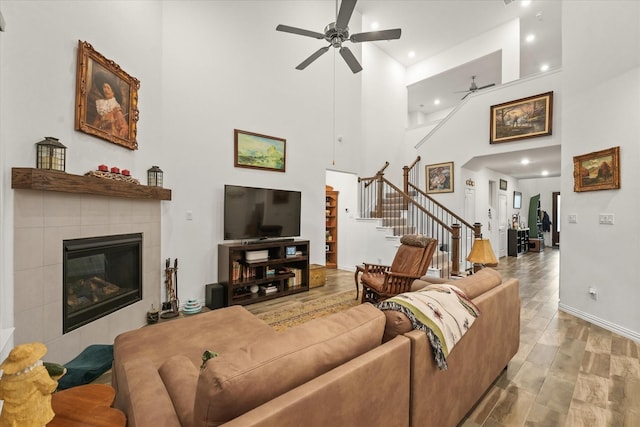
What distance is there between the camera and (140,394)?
1.01 m

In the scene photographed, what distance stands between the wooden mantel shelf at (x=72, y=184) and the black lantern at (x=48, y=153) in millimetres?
107

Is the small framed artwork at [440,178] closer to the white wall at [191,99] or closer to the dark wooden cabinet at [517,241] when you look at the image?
the white wall at [191,99]

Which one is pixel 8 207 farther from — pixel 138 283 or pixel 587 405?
pixel 587 405

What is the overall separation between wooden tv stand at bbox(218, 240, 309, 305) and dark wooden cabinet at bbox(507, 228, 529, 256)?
22.5ft

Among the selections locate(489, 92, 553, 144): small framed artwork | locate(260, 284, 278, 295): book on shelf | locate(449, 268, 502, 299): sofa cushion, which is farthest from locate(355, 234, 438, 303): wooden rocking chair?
locate(489, 92, 553, 144): small framed artwork

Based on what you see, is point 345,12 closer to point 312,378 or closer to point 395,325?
point 395,325

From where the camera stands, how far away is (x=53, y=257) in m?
2.14

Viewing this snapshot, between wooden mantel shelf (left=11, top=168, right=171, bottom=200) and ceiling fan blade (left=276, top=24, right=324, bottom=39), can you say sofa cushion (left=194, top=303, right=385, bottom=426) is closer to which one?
wooden mantel shelf (left=11, top=168, right=171, bottom=200)

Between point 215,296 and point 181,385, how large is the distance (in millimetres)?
2775

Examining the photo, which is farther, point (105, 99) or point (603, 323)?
point (603, 323)

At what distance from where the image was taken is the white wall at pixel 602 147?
2.92 m

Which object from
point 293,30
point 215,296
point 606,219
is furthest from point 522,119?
point 215,296

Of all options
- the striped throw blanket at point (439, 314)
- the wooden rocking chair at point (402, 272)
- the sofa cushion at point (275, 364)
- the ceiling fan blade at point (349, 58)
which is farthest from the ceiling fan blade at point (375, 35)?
the sofa cushion at point (275, 364)

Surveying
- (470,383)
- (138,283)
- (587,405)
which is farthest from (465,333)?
(138,283)
